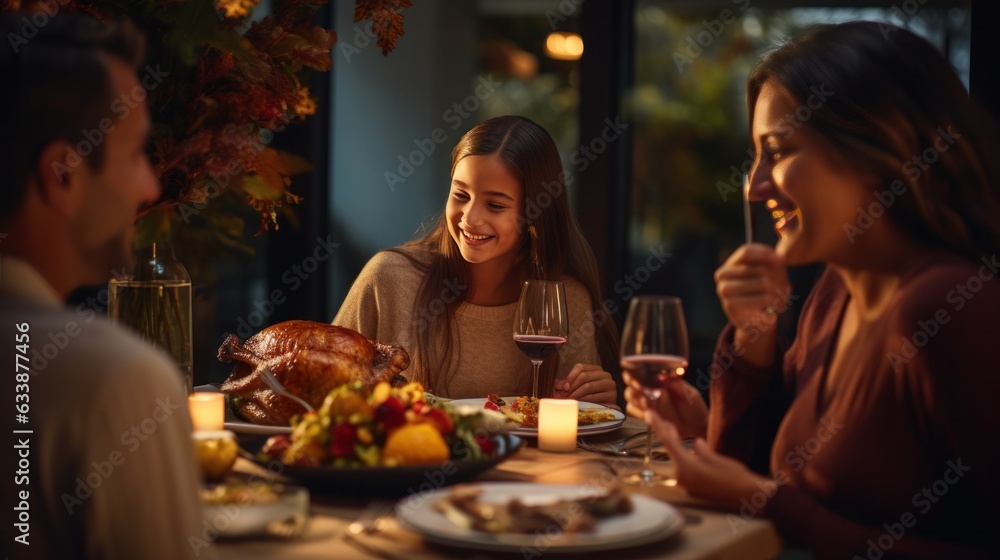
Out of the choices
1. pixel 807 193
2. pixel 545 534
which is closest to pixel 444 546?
pixel 545 534

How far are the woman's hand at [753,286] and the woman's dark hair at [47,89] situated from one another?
0.90m

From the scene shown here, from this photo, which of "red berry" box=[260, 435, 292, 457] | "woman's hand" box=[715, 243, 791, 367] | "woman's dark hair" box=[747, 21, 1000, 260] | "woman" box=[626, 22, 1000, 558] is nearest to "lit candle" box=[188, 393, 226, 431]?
"red berry" box=[260, 435, 292, 457]

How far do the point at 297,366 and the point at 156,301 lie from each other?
0.98ft

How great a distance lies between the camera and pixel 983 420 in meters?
1.38

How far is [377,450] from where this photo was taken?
60.2 inches

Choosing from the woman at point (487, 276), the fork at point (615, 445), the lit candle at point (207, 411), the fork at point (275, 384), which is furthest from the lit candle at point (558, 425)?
the woman at point (487, 276)

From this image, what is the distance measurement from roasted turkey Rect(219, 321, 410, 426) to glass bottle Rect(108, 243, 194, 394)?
0.12 meters

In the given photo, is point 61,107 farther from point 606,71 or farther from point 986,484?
point 606,71

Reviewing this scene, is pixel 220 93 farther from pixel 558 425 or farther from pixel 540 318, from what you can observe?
pixel 558 425

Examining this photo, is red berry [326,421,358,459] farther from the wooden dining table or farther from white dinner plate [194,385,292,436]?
white dinner plate [194,385,292,436]

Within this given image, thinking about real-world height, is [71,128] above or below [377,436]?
above

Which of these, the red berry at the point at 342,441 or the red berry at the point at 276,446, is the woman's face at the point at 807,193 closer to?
the red berry at the point at 342,441

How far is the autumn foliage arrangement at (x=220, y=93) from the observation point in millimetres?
1860

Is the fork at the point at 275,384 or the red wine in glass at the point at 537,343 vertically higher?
the red wine in glass at the point at 537,343
